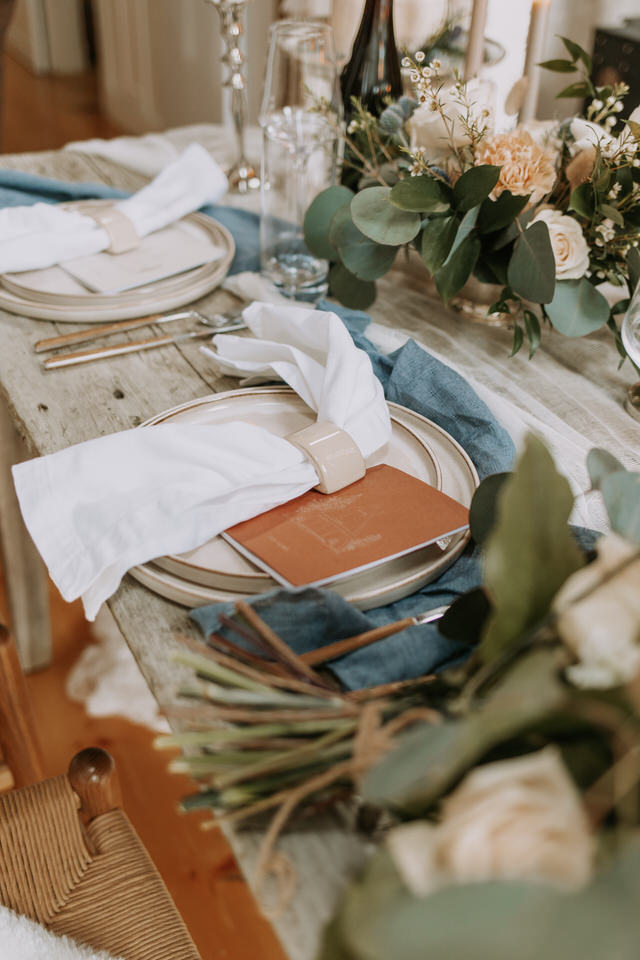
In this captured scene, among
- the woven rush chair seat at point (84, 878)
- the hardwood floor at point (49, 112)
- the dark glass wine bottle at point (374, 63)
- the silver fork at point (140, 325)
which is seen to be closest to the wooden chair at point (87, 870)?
the woven rush chair seat at point (84, 878)

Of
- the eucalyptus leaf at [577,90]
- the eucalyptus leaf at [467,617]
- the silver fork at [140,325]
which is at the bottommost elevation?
the silver fork at [140,325]

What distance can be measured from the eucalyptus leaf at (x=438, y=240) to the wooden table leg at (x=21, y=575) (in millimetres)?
614

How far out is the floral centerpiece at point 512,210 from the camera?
820 millimetres

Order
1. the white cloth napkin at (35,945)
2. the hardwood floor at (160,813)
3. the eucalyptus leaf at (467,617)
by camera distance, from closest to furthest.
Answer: the eucalyptus leaf at (467,617), the white cloth napkin at (35,945), the hardwood floor at (160,813)

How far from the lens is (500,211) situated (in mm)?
840

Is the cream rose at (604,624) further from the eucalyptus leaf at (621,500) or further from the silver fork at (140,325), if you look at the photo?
the silver fork at (140,325)

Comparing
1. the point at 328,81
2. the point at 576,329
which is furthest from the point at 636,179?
the point at 328,81

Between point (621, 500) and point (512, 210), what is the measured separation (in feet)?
1.59

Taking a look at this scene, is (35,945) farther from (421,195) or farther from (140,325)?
(421,195)

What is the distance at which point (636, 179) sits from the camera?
0.83 m

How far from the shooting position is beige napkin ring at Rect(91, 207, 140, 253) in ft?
3.40

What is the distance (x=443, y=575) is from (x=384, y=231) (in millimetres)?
397

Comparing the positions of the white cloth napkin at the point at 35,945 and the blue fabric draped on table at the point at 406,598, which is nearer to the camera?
the blue fabric draped on table at the point at 406,598

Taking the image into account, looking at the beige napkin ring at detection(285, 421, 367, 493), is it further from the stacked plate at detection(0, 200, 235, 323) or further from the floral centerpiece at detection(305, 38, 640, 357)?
the stacked plate at detection(0, 200, 235, 323)
